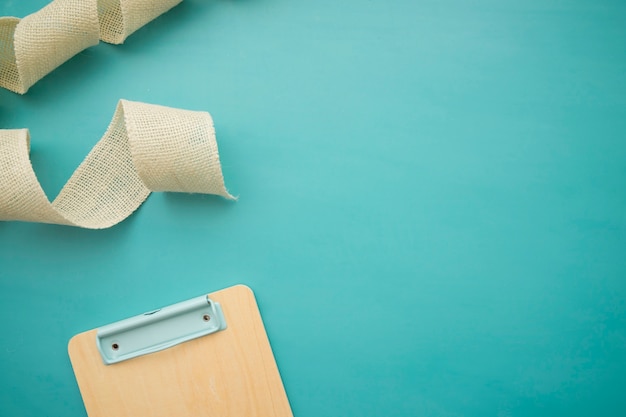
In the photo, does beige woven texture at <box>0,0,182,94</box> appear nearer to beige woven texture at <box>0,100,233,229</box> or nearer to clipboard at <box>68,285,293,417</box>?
beige woven texture at <box>0,100,233,229</box>

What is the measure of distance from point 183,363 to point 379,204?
1.19ft

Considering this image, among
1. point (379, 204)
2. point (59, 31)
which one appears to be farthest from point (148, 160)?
point (379, 204)

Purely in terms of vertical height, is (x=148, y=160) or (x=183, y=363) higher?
(x=148, y=160)

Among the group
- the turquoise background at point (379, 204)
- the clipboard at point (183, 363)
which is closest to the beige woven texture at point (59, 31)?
the turquoise background at point (379, 204)

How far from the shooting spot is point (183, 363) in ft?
2.72

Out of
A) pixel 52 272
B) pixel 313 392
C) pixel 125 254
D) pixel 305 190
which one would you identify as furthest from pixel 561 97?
pixel 52 272

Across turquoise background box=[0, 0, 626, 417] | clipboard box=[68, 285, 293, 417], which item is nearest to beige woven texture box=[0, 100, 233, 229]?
turquoise background box=[0, 0, 626, 417]

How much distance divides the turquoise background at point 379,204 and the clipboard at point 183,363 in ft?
0.11

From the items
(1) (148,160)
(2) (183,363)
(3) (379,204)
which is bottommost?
(2) (183,363)

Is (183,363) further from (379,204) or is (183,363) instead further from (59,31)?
(59,31)

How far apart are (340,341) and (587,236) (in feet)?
1.28

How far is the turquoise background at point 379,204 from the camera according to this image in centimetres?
83

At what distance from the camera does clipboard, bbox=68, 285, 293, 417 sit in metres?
0.83

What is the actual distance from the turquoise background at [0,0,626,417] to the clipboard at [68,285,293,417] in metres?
0.03
